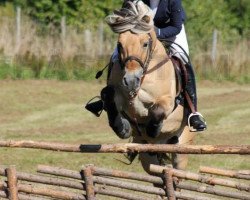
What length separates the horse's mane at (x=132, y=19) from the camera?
10836 millimetres

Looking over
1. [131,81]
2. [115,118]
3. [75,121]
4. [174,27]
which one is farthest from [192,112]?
[75,121]

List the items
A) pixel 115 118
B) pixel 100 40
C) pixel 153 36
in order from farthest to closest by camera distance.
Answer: pixel 100 40 < pixel 153 36 < pixel 115 118

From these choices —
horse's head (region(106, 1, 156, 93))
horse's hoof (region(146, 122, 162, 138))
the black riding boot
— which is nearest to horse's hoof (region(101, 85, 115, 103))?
horse's head (region(106, 1, 156, 93))

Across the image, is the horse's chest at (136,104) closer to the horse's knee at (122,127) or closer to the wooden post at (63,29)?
the horse's knee at (122,127)

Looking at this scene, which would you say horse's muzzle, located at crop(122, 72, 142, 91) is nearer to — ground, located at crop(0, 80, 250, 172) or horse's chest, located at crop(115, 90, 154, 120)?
horse's chest, located at crop(115, 90, 154, 120)

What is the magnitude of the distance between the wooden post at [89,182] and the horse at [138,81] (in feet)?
2.03

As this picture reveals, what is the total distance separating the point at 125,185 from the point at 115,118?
0.84 meters

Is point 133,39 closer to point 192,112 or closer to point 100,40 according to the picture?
point 192,112

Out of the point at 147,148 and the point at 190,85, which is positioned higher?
the point at 147,148

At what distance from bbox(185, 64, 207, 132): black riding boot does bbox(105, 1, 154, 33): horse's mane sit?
1.17 meters

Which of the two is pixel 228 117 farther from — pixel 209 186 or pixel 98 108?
pixel 209 186

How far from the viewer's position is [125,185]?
1042 centimetres

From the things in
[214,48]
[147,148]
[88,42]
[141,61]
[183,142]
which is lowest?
[214,48]

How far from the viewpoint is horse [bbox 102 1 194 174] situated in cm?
1062
